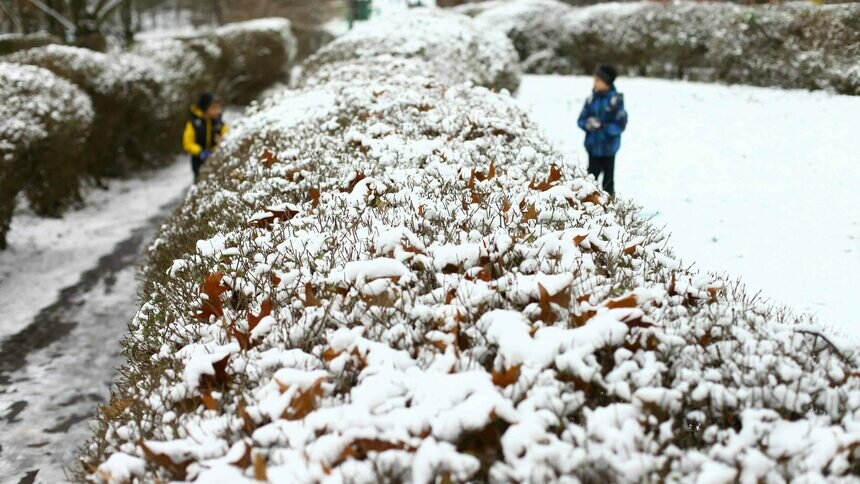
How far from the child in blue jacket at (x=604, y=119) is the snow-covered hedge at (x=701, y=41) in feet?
18.5

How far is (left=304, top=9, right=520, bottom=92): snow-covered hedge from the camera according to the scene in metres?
10.4

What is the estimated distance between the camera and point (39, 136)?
8.27m

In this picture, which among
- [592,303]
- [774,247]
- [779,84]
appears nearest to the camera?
[592,303]

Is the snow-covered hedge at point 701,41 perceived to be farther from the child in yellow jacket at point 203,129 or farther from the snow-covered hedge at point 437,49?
the child in yellow jacket at point 203,129

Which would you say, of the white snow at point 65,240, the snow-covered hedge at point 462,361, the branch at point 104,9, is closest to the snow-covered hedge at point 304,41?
the branch at point 104,9

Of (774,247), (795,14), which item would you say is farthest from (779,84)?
(774,247)

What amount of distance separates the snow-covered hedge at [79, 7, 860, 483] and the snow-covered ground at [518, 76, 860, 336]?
1.53 meters

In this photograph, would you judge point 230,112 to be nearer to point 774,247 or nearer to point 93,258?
point 93,258

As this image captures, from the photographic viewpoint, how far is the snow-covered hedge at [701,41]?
33.4ft

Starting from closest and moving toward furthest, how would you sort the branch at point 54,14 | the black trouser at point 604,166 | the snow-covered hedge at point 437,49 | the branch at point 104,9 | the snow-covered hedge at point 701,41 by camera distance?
the black trouser at point 604,166
the snow-covered hedge at point 701,41
the snow-covered hedge at point 437,49
the branch at point 54,14
the branch at point 104,9

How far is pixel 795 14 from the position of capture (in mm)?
10836

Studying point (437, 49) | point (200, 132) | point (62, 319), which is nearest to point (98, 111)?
point (200, 132)

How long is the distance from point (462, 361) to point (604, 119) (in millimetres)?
5279

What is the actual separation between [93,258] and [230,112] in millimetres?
12600
